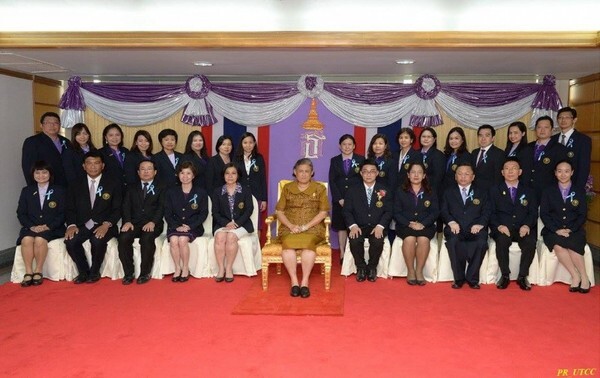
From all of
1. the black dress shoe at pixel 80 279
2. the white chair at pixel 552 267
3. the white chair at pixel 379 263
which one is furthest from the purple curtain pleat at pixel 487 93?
the black dress shoe at pixel 80 279

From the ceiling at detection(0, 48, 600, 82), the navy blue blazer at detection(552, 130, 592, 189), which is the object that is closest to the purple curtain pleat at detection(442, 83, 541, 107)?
the ceiling at detection(0, 48, 600, 82)

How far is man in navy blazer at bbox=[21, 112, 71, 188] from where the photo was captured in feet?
17.4

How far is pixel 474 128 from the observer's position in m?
6.12

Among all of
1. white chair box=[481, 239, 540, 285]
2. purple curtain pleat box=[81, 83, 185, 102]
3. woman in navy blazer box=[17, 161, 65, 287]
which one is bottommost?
white chair box=[481, 239, 540, 285]

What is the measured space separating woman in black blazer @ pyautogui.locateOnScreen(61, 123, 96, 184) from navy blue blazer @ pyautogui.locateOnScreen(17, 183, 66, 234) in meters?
0.49

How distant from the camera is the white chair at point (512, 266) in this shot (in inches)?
182

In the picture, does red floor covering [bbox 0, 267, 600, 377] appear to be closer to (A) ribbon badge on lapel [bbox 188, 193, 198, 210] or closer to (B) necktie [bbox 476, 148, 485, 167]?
(A) ribbon badge on lapel [bbox 188, 193, 198, 210]

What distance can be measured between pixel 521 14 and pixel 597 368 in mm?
2617

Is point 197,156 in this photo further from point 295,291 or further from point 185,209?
point 295,291

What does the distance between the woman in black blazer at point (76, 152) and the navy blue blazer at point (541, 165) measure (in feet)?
14.9

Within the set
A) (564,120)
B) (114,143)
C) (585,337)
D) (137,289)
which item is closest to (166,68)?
(114,143)

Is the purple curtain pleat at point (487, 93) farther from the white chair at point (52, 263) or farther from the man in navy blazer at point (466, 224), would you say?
the white chair at point (52, 263)

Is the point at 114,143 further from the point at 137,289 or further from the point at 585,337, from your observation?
the point at 585,337

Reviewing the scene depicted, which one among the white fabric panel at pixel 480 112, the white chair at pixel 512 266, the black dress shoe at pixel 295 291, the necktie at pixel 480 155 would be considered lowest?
the black dress shoe at pixel 295 291
